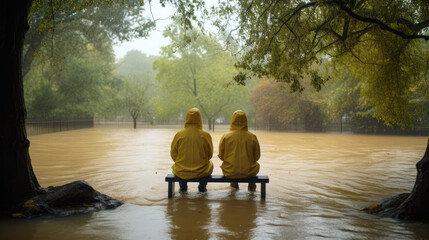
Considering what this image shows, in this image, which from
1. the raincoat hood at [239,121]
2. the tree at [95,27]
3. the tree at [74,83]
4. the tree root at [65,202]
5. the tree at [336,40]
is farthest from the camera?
the tree at [74,83]

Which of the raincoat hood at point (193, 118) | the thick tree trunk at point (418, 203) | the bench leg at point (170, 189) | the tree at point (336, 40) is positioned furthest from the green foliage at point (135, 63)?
the thick tree trunk at point (418, 203)

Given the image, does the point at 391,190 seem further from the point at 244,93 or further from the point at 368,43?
the point at 244,93

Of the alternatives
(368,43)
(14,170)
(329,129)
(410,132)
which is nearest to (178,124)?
(329,129)

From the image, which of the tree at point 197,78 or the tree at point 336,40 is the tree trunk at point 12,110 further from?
the tree at point 197,78

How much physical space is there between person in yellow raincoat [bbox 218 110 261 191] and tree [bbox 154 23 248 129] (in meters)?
29.3

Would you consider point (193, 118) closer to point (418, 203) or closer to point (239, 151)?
point (239, 151)

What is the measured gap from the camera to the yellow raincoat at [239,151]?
6680 mm

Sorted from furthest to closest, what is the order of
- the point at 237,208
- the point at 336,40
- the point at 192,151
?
the point at 336,40 < the point at 192,151 < the point at 237,208

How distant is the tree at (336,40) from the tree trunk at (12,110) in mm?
4953

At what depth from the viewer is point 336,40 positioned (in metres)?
8.93

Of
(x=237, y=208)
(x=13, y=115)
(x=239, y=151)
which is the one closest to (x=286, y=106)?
(x=239, y=151)

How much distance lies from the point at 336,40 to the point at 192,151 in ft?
16.6

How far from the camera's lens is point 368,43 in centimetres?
1072

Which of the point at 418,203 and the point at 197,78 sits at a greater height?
the point at 197,78
